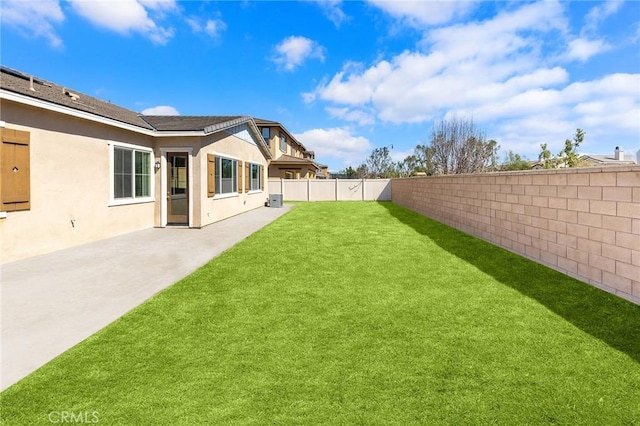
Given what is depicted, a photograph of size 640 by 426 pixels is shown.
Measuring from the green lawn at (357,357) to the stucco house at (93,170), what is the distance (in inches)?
181

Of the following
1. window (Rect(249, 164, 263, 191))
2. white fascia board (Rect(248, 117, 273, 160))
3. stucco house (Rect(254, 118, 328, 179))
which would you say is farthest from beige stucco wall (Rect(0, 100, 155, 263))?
stucco house (Rect(254, 118, 328, 179))

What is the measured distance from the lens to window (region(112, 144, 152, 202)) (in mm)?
9531

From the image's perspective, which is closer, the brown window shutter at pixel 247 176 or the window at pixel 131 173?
the window at pixel 131 173

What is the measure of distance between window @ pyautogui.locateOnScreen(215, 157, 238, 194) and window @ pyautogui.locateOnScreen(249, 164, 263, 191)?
3.01 m

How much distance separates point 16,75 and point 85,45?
9269mm

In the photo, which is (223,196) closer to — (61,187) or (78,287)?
(61,187)

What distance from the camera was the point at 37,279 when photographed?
18.0 feet

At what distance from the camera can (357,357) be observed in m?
3.04

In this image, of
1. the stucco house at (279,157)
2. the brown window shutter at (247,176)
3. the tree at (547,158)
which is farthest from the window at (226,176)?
the tree at (547,158)

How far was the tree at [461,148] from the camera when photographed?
1142 inches

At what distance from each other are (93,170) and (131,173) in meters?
1.57

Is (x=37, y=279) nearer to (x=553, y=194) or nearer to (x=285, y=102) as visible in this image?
(x=553, y=194)

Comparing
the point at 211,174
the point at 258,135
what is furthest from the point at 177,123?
the point at 258,135

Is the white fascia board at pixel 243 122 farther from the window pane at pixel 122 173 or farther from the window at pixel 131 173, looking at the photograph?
the window pane at pixel 122 173
